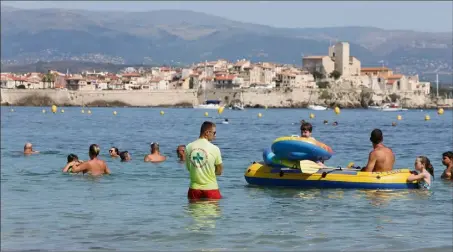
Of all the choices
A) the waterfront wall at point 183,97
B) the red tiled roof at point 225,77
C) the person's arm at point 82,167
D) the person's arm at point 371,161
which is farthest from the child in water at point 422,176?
the red tiled roof at point 225,77

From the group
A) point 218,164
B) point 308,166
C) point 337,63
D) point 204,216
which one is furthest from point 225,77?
point 218,164

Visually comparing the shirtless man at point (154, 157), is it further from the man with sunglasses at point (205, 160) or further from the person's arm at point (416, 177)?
the man with sunglasses at point (205, 160)

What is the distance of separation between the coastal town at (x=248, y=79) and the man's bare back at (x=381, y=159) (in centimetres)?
13321

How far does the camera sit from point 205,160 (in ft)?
41.1

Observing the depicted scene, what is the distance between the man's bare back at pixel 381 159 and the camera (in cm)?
1702

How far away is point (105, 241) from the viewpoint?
36.8 ft

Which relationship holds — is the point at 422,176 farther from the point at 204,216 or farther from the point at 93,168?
the point at 93,168

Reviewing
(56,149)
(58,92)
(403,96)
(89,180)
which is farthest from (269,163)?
(403,96)

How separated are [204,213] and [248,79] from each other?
150141 mm

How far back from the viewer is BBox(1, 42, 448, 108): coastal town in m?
158

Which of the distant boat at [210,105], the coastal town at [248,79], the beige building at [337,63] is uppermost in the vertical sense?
the beige building at [337,63]

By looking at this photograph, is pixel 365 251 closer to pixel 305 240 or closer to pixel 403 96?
pixel 305 240

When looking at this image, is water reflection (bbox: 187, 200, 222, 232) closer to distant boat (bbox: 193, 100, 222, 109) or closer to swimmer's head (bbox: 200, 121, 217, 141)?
swimmer's head (bbox: 200, 121, 217, 141)

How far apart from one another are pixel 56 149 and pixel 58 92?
112m
